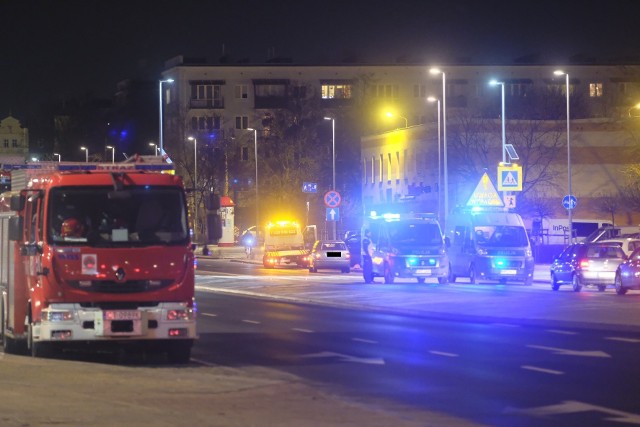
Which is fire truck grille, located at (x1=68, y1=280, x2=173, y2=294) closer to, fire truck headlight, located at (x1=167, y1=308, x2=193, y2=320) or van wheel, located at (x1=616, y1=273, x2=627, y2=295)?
fire truck headlight, located at (x1=167, y1=308, x2=193, y2=320)

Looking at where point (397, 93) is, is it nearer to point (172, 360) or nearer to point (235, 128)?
point (235, 128)

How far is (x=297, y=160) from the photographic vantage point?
325 feet

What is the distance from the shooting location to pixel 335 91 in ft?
382

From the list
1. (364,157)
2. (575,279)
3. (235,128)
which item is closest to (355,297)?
(575,279)

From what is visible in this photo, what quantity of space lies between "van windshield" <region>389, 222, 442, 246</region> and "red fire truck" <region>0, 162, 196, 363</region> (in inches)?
945

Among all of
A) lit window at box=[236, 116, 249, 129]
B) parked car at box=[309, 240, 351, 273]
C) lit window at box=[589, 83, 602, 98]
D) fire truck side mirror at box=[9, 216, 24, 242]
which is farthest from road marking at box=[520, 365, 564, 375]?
lit window at box=[589, 83, 602, 98]

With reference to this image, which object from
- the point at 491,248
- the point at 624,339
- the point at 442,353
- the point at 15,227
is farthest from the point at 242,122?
the point at 15,227

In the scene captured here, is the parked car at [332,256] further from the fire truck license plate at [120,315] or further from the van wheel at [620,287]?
the fire truck license plate at [120,315]

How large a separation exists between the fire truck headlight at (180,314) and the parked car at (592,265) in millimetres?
21478

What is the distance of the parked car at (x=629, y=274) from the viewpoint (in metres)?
34.9

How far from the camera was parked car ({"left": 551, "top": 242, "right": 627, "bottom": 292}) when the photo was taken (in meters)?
37.1

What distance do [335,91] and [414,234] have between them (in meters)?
75.5

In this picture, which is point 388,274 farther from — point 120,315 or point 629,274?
point 120,315

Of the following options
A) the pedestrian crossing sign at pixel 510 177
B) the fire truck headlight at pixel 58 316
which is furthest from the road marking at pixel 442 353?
the pedestrian crossing sign at pixel 510 177
